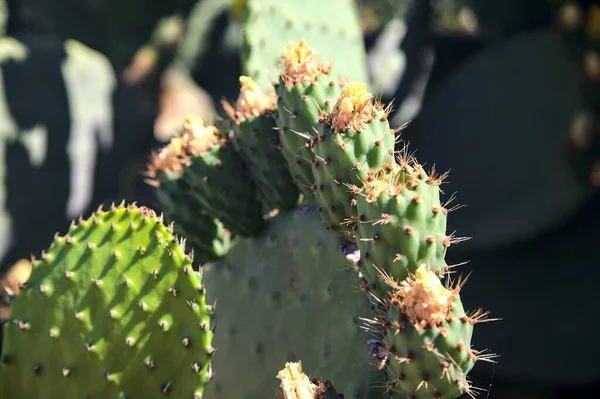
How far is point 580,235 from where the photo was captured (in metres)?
2.67

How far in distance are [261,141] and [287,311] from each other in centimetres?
33

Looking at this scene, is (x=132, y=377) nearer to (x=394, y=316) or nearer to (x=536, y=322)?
(x=394, y=316)

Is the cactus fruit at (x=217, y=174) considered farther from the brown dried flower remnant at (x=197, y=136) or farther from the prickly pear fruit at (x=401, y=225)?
the prickly pear fruit at (x=401, y=225)

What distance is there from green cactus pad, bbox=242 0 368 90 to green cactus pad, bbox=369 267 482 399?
2.82 ft

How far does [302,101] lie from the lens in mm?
1300

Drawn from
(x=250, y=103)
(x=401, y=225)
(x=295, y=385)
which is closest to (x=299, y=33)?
(x=250, y=103)

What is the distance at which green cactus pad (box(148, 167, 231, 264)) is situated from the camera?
1.60 metres

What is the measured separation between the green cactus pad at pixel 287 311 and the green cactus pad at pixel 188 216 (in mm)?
43

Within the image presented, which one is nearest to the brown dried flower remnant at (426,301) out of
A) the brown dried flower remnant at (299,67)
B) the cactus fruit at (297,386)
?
the cactus fruit at (297,386)

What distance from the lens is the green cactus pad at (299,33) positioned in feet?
6.11

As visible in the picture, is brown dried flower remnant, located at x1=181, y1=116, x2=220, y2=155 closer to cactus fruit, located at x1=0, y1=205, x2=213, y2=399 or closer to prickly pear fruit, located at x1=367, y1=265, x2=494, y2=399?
cactus fruit, located at x1=0, y1=205, x2=213, y2=399

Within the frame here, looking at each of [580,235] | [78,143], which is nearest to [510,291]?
[580,235]

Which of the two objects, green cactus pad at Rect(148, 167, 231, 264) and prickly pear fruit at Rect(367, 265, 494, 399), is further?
green cactus pad at Rect(148, 167, 231, 264)

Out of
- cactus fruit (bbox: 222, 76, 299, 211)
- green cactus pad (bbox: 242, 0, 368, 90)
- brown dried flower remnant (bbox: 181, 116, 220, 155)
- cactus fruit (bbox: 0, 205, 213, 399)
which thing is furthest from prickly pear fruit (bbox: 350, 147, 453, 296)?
green cactus pad (bbox: 242, 0, 368, 90)
